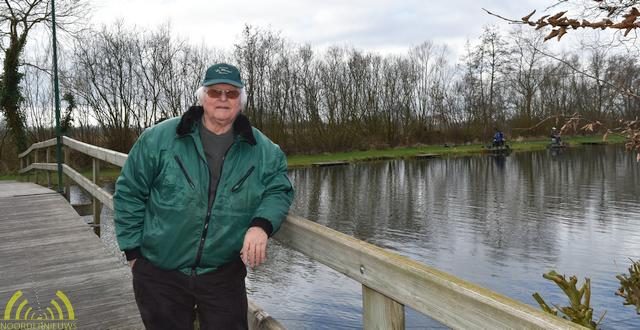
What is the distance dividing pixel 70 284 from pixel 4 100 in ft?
74.4

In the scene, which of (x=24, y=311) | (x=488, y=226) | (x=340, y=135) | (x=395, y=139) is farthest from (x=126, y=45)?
(x=24, y=311)

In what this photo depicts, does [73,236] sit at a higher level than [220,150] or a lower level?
lower

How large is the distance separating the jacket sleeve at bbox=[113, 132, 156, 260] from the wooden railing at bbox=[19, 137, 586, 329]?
641 mm

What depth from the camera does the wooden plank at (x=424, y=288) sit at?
127cm

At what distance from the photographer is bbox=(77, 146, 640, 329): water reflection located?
297 inches

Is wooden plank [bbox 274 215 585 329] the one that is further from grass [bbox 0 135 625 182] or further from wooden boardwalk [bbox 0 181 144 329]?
grass [bbox 0 135 625 182]

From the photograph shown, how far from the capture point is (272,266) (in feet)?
31.0

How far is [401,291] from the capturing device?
168 centimetres

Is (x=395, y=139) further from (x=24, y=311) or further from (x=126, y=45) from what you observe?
(x=24, y=311)

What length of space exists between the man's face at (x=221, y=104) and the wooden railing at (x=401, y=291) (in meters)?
0.53

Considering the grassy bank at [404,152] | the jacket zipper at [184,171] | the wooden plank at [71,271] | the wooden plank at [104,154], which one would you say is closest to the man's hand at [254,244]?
the jacket zipper at [184,171]

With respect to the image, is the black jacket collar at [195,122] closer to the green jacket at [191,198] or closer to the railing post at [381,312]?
the green jacket at [191,198]

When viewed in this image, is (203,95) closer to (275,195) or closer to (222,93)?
(222,93)

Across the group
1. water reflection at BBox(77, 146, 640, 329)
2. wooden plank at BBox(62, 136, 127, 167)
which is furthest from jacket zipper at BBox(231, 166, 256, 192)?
water reflection at BBox(77, 146, 640, 329)
